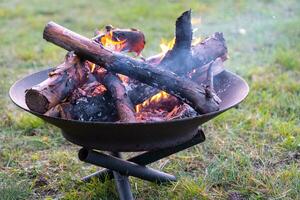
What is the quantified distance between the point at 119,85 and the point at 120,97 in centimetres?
7

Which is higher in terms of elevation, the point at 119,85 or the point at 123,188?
the point at 119,85

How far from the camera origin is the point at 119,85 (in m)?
2.33

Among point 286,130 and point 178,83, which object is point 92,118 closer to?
point 178,83

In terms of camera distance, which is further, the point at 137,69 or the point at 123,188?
the point at 123,188

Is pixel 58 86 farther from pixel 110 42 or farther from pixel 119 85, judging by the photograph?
pixel 110 42

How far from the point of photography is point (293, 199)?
2676 millimetres

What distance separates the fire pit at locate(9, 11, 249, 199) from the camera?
7.02 ft

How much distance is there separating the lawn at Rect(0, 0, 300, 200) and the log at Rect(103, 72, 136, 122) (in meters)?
0.72

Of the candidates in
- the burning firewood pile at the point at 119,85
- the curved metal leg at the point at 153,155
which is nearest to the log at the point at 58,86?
the burning firewood pile at the point at 119,85

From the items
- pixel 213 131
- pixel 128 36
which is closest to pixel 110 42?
pixel 128 36

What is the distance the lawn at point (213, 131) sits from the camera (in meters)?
2.84

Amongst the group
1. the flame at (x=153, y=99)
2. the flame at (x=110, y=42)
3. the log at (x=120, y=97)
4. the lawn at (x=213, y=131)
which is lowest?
the lawn at (x=213, y=131)

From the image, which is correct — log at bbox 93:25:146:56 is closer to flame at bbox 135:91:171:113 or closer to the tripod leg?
flame at bbox 135:91:171:113

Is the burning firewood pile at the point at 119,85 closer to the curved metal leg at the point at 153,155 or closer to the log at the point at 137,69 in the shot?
the log at the point at 137,69
